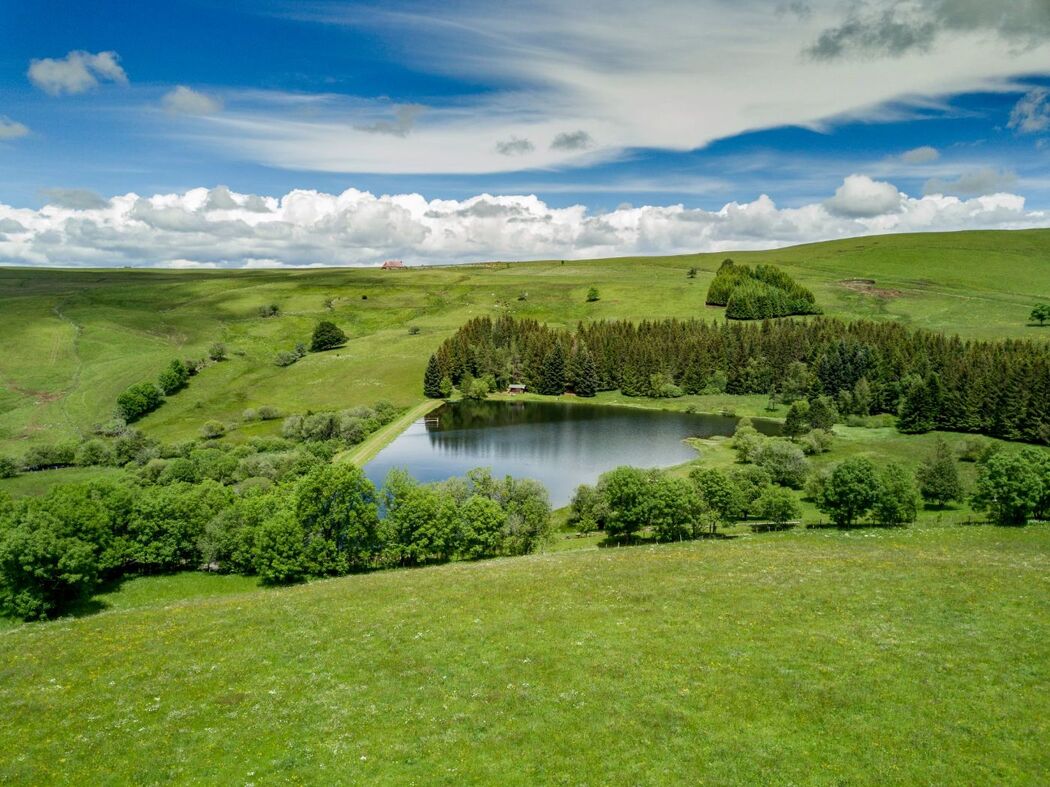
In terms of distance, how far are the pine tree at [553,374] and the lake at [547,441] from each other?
448 inches

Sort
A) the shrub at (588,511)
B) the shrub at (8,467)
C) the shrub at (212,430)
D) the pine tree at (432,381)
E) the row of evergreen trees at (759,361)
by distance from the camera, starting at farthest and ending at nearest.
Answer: the pine tree at (432,381) < the shrub at (212,430) < the row of evergreen trees at (759,361) < the shrub at (8,467) < the shrub at (588,511)

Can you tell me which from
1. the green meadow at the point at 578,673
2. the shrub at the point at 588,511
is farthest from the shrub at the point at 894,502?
the shrub at the point at 588,511

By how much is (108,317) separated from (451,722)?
8437 inches

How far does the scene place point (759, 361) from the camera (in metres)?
161

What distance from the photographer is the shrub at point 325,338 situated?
605 ft

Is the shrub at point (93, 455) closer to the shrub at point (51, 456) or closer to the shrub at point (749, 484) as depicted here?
the shrub at point (51, 456)

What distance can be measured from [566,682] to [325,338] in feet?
560

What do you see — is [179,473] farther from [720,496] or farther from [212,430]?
[720,496]

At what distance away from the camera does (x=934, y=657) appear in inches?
1136

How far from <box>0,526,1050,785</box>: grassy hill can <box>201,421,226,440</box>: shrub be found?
84026 millimetres

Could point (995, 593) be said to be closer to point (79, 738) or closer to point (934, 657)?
point (934, 657)

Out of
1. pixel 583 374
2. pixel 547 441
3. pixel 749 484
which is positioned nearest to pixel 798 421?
pixel 547 441

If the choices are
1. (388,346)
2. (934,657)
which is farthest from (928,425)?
(388,346)

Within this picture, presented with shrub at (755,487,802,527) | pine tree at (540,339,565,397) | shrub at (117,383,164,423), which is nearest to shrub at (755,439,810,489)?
shrub at (755,487,802,527)
